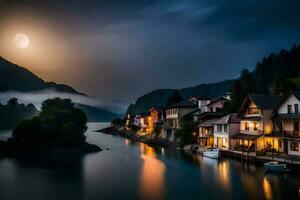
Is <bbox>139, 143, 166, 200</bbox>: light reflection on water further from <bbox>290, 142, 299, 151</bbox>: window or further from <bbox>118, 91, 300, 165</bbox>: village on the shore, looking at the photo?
<bbox>290, 142, 299, 151</bbox>: window

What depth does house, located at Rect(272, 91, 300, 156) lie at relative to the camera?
2046 inches

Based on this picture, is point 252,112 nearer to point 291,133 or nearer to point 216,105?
point 291,133

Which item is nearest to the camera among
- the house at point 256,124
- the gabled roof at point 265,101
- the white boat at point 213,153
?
the house at point 256,124

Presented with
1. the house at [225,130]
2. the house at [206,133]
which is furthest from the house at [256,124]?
the house at [206,133]

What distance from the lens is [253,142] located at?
61.2 meters

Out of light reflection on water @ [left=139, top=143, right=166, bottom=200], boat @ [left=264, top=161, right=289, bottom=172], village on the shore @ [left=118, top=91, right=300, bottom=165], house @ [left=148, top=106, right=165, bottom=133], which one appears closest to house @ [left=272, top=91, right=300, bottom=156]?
village on the shore @ [left=118, top=91, right=300, bottom=165]

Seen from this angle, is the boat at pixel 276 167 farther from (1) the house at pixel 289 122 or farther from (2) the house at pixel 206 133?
(2) the house at pixel 206 133

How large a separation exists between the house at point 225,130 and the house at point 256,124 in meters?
1.44

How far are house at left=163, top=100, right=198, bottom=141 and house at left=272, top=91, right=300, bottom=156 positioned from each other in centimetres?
4123

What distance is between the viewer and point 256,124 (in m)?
61.2

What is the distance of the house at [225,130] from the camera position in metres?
67.8

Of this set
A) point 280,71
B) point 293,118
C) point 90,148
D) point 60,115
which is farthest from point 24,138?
point 280,71

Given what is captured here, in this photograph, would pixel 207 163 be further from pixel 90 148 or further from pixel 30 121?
pixel 30 121

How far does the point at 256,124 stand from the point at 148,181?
81.4 ft
